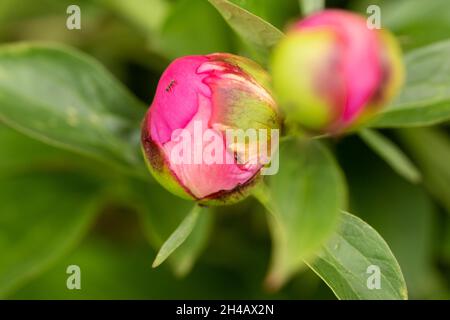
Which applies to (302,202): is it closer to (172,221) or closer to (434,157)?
Answer: (172,221)

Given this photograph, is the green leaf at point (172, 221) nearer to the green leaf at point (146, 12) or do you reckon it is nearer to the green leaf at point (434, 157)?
the green leaf at point (146, 12)

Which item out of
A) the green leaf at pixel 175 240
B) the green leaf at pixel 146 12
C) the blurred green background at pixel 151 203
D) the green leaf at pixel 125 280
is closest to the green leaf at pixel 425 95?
the blurred green background at pixel 151 203

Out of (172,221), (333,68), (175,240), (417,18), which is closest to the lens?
(333,68)

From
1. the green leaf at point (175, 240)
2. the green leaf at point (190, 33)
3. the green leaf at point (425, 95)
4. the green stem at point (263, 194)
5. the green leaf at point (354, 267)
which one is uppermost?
the green leaf at point (190, 33)

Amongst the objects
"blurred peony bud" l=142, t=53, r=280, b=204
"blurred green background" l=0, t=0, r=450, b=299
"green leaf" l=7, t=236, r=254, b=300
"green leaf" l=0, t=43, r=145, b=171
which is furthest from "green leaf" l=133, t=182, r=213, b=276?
"blurred peony bud" l=142, t=53, r=280, b=204

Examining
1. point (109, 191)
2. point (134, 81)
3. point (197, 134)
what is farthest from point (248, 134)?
point (134, 81)

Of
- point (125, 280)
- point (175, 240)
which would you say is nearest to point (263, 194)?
point (175, 240)

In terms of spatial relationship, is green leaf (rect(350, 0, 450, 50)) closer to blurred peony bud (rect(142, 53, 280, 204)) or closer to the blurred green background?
the blurred green background

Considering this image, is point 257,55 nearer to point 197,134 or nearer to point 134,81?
point 197,134
